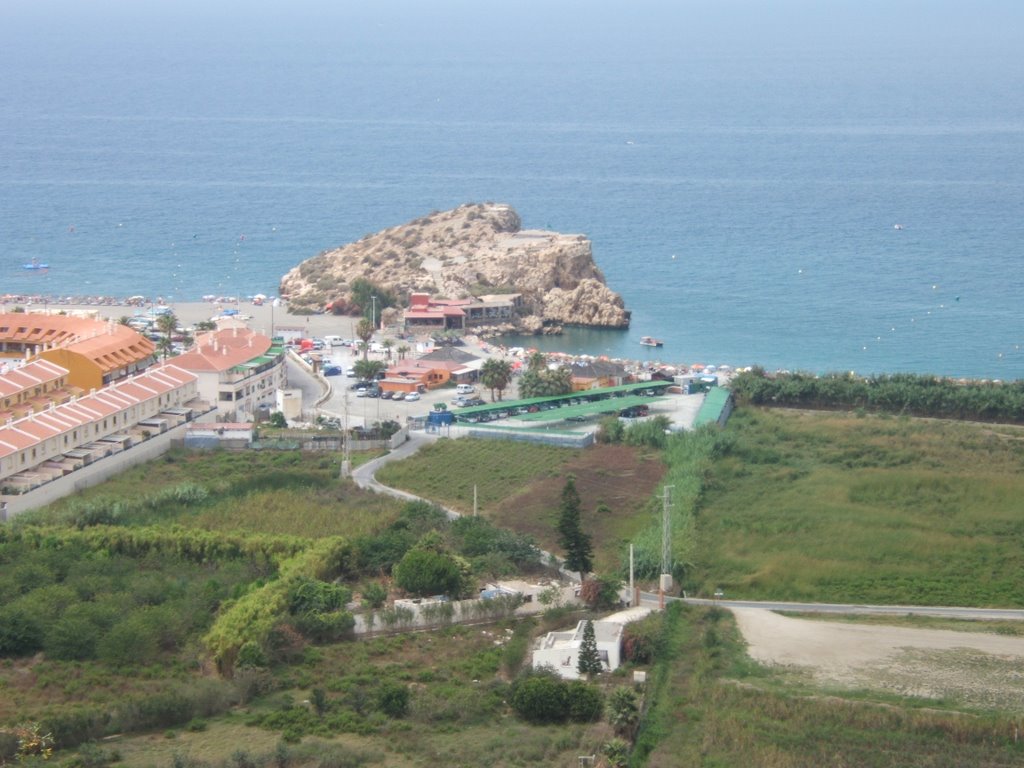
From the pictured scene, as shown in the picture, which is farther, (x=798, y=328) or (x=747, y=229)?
(x=747, y=229)

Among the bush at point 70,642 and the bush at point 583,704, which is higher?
the bush at point 70,642

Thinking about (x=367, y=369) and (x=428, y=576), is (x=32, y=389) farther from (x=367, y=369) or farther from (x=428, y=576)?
(x=428, y=576)

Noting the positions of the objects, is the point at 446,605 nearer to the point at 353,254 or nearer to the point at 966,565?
the point at 966,565

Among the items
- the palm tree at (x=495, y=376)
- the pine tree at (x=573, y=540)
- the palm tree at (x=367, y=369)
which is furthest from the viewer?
the palm tree at (x=367, y=369)

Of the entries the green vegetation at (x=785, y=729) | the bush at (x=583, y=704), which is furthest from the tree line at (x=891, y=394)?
the bush at (x=583, y=704)

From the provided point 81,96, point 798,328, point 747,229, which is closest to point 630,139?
point 747,229

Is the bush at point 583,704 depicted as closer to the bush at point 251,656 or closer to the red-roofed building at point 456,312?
the bush at point 251,656

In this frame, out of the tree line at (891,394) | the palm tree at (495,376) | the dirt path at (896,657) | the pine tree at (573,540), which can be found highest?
the palm tree at (495,376)
